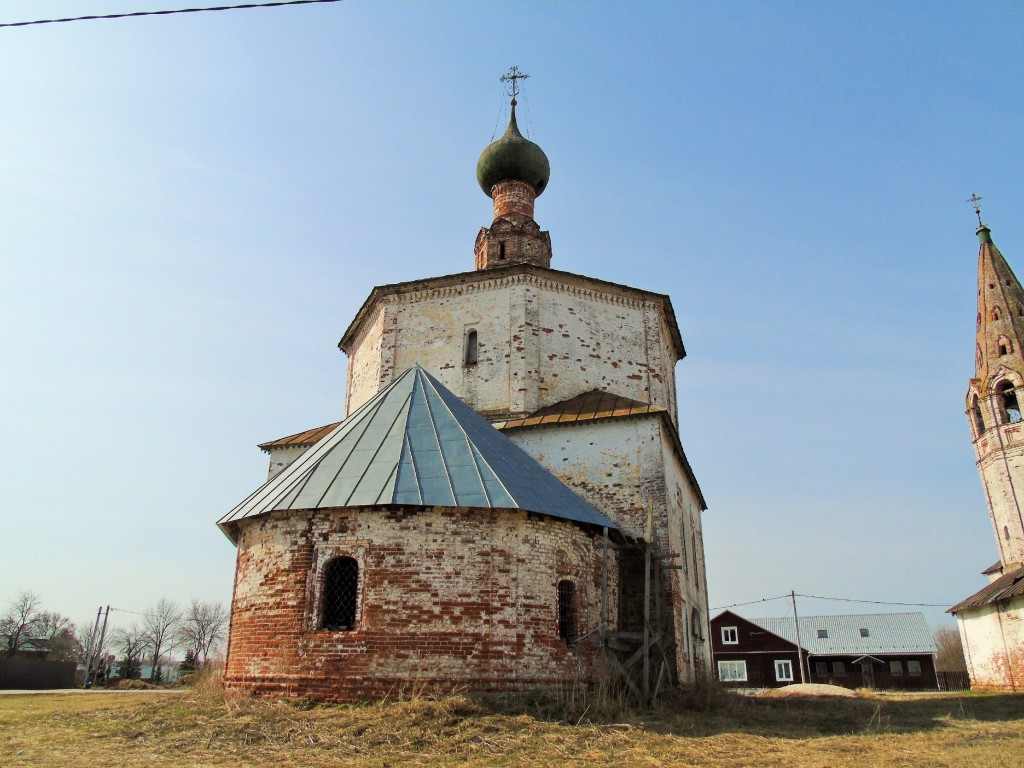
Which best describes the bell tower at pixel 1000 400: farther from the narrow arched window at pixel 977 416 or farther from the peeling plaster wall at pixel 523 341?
the peeling plaster wall at pixel 523 341

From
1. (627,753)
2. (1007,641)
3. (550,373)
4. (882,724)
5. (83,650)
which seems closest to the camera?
(627,753)

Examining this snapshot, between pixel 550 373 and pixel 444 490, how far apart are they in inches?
226

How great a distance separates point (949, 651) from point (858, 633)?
4043 cm

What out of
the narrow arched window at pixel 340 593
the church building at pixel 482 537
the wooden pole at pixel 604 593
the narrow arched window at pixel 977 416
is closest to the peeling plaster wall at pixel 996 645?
the narrow arched window at pixel 977 416

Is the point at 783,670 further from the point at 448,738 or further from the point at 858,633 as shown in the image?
the point at 448,738

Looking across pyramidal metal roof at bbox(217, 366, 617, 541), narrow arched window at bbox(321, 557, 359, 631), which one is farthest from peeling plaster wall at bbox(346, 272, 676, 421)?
narrow arched window at bbox(321, 557, 359, 631)

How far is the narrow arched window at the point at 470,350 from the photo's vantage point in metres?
14.9

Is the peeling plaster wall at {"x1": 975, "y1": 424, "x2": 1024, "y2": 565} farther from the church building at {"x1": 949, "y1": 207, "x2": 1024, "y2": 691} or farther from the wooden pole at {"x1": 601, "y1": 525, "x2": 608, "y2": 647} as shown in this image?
the wooden pole at {"x1": 601, "y1": 525, "x2": 608, "y2": 647}

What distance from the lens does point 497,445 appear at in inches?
437

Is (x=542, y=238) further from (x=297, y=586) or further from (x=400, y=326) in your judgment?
(x=297, y=586)

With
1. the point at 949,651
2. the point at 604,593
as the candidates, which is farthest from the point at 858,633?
the point at 949,651

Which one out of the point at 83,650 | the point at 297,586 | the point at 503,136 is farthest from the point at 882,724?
the point at 83,650

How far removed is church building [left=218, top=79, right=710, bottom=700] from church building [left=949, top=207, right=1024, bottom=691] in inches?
529

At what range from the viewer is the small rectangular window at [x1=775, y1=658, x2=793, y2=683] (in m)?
32.8
